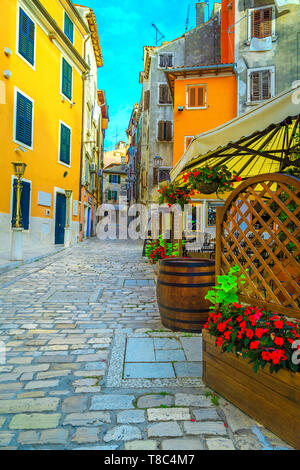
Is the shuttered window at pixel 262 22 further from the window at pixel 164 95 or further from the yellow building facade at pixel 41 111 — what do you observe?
the yellow building facade at pixel 41 111

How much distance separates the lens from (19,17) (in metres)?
12.9

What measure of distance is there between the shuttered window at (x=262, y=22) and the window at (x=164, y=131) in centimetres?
844

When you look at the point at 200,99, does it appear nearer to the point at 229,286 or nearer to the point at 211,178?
the point at 211,178

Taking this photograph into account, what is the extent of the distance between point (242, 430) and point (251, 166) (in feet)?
15.4

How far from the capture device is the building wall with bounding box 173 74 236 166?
18.1m

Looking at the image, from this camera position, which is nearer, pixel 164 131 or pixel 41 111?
pixel 41 111

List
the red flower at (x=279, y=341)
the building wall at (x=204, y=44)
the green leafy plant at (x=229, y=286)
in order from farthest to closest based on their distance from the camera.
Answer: the building wall at (x=204, y=44) → the green leafy plant at (x=229, y=286) → the red flower at (x=279, y=341)

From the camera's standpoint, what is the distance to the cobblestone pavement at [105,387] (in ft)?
6.25

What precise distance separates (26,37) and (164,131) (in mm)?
12183

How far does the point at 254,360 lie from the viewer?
2.02 m

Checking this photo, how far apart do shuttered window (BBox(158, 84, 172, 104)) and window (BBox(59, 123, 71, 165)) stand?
30.8ft

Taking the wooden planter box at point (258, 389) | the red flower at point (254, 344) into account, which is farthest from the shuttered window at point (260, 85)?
the red flower at point (254, 344)

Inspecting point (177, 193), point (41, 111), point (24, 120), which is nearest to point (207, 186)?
point (177, 193)

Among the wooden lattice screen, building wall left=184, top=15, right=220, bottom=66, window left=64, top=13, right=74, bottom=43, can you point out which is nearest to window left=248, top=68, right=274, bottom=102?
building wall left=184, top=15, right=220, bottom=66
